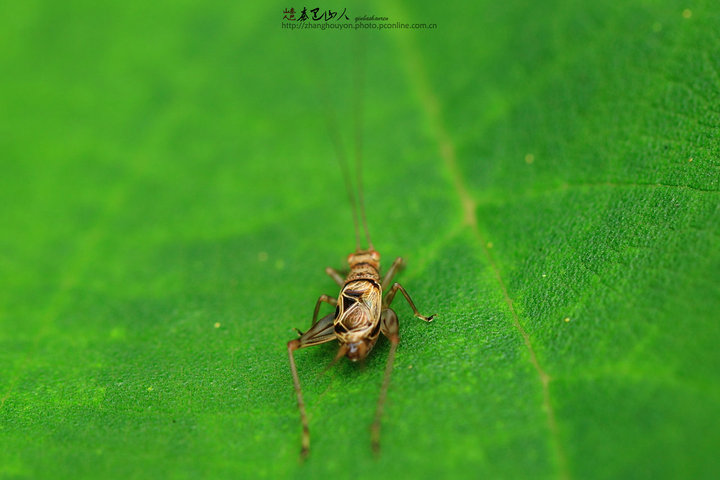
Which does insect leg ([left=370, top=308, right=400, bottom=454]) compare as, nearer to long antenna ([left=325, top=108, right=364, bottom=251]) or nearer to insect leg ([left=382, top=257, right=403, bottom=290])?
insect leg ([left=382, top=257, right=403, bottom=290])

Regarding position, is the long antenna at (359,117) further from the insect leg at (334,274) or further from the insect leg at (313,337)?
the insect leg at (313,337)

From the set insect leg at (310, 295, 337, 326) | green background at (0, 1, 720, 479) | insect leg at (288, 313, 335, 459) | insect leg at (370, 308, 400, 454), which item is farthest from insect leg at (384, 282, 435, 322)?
insect leg at (288, 313, 335, 459)

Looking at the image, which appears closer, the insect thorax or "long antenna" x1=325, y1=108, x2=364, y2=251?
the insect thorax

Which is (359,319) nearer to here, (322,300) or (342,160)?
(322,300)

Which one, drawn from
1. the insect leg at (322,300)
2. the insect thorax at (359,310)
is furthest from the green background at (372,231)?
the insect thorax at (359,310)

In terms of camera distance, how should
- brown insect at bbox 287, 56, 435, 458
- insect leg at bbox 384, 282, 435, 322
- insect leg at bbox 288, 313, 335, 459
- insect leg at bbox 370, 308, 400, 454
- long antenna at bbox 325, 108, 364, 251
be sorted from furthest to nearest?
1. long antenna at bbox 325, 108, 364, 251
2. insect leg at bbox 384, 282, 435, 322
3. insect leg at bbox 288, 313, 335, 459
4. brown insect at bbox 287, 56, 435, 458
5. insect leg at bbox 370, 308, 400, 454

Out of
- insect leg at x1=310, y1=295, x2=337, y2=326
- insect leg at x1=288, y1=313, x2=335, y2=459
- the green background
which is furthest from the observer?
insect leg at x1=310, y1=295, x2=337, y2=326
